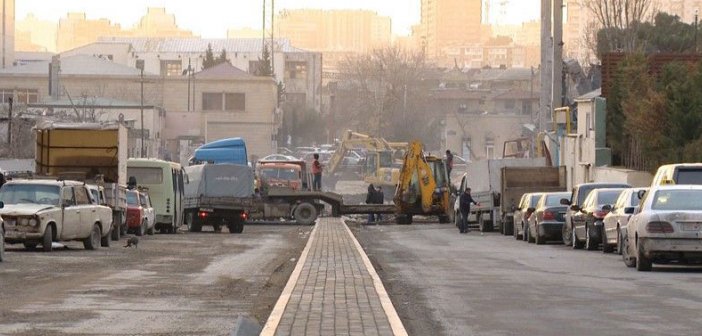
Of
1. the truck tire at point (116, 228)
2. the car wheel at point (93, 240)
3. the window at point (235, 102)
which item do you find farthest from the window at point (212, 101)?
the car wheel at point (93, 240)

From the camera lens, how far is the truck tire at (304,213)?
221 ft

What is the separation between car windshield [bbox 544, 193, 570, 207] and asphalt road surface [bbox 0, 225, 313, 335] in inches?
377

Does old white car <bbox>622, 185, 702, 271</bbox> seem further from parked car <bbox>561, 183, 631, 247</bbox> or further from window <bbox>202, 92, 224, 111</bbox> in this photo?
window <bbox>202, 92, 224, 111</bbox>

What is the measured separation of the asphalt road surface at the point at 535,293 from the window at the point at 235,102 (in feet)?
296

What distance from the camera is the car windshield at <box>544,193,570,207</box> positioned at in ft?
148

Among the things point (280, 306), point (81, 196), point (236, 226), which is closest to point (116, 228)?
point (81, 196)

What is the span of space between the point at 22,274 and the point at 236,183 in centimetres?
3414

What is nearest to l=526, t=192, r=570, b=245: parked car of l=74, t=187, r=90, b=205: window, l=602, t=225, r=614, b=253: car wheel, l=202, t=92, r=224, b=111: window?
l=602, t=225, r=614, b=253: car wheel

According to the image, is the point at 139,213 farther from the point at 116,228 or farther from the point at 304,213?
the point at 304,213

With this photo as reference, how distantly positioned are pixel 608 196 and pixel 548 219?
4.57 metres

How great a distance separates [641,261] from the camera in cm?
2858

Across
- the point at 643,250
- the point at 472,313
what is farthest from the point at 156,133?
the point at 472,313

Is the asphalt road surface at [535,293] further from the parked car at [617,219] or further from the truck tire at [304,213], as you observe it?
the truck tire at [304,213]

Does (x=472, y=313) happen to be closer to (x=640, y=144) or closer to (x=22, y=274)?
(x=22, y=274)
